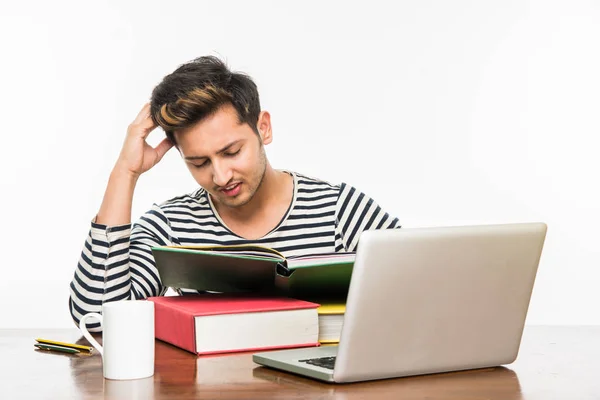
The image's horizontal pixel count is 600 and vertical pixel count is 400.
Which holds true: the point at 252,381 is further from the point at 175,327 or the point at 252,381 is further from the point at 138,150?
the point at 138,150

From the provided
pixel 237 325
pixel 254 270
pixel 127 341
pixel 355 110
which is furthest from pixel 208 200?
pixel 355 110

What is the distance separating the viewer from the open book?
1281 mm

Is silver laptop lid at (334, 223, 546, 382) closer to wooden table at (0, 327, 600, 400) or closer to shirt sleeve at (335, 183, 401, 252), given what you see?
wooden table at (0, 327, 600, 400)

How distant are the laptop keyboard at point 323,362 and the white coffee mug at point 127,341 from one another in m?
0.21

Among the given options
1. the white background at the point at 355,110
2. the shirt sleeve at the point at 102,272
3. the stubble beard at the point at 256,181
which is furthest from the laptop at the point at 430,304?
the white background at the point at 355,110

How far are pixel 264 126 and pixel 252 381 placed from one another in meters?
1.05

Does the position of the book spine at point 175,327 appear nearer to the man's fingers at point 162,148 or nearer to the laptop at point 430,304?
the laptop at point 430,304

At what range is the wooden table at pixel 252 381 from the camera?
0.99 metres

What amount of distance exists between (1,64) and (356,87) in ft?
4.67

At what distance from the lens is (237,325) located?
1237 millimetres

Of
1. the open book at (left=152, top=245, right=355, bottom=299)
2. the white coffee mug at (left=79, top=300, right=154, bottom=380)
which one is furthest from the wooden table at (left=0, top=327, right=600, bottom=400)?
the open book at (left=152, top=245, right=355, bottom=299)

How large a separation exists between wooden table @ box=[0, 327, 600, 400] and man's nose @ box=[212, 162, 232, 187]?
61 cm

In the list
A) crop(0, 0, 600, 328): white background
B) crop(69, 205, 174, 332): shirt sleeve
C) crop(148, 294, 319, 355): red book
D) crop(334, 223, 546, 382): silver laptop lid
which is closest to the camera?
crop(334, 223, 546, 382): silver laptop lid

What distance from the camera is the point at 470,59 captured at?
11.2 ft
